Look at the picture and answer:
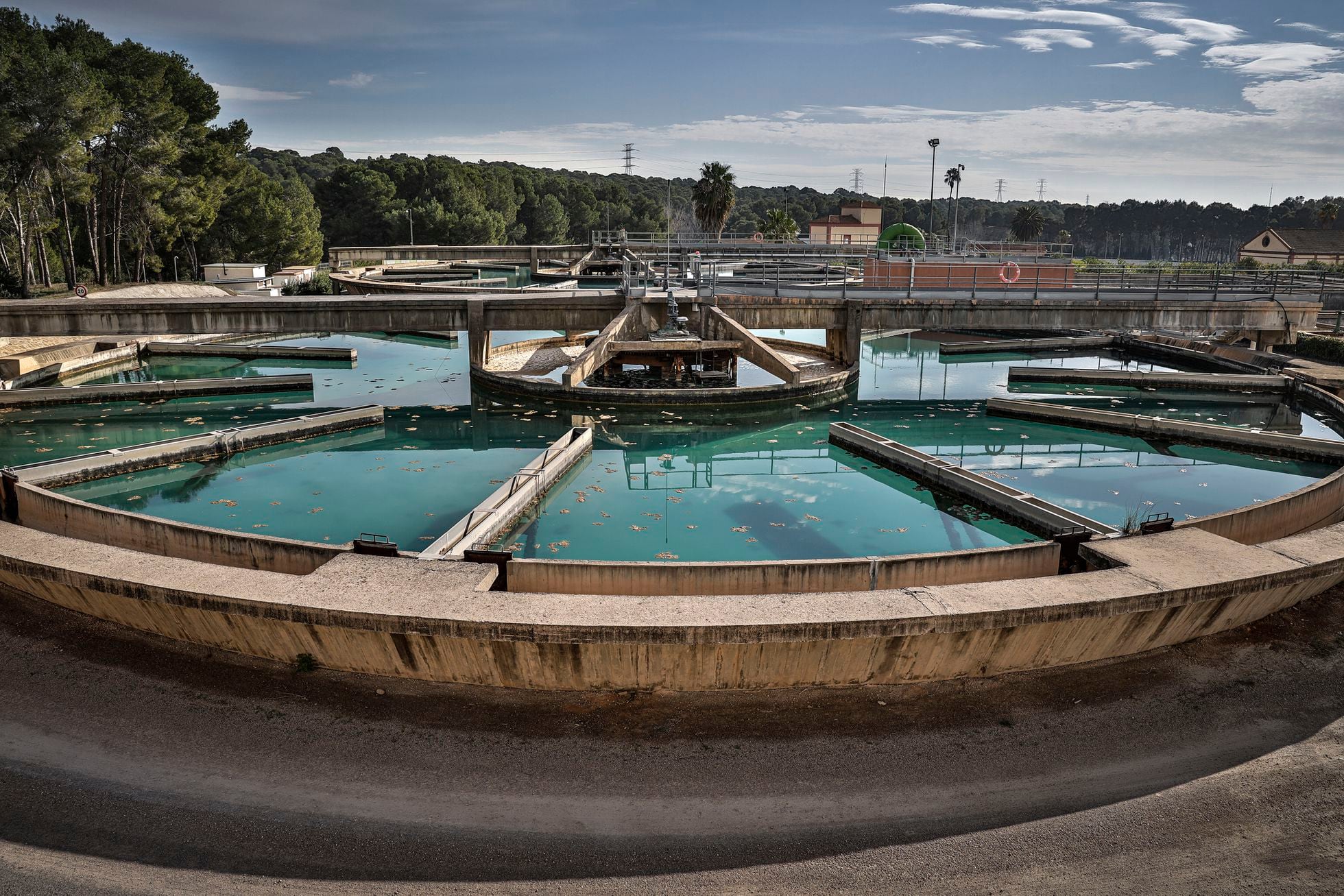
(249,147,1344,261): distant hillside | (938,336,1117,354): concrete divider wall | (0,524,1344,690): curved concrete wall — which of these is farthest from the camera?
(249,147,1344,261): distant hillside

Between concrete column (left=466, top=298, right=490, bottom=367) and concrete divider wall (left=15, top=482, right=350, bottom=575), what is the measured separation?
14.3 m

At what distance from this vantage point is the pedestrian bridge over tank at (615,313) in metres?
23.1

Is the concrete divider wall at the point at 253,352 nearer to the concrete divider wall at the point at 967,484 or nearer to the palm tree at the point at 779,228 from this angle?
the concrete divider wall at the point at 967,484

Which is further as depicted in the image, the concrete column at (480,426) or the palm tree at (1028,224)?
the palm tree at (1028,224)

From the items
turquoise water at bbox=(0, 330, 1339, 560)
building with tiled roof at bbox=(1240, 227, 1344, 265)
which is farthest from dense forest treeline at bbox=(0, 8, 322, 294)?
building with tiled roof at bbox=(1240, 227, 1344, 265)

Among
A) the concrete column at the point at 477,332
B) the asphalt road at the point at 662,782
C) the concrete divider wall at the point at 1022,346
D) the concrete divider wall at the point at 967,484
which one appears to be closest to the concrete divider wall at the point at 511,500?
the asphalt road at the point at 662,782

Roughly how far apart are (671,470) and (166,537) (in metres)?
9.01

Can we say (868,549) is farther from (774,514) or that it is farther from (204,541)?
(204,541)

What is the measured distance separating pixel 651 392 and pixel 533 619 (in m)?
15.5

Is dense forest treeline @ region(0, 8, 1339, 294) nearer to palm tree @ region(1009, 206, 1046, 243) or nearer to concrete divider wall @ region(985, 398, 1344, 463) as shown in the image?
palm tree @ region(1009, 206, 1046, 243)

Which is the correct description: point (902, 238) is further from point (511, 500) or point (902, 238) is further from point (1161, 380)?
point (511, 500)

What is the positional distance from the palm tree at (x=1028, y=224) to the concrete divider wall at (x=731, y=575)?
9806 cm

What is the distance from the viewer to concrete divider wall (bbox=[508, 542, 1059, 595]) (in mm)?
8180

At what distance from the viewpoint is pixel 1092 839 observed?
5.14 meters
